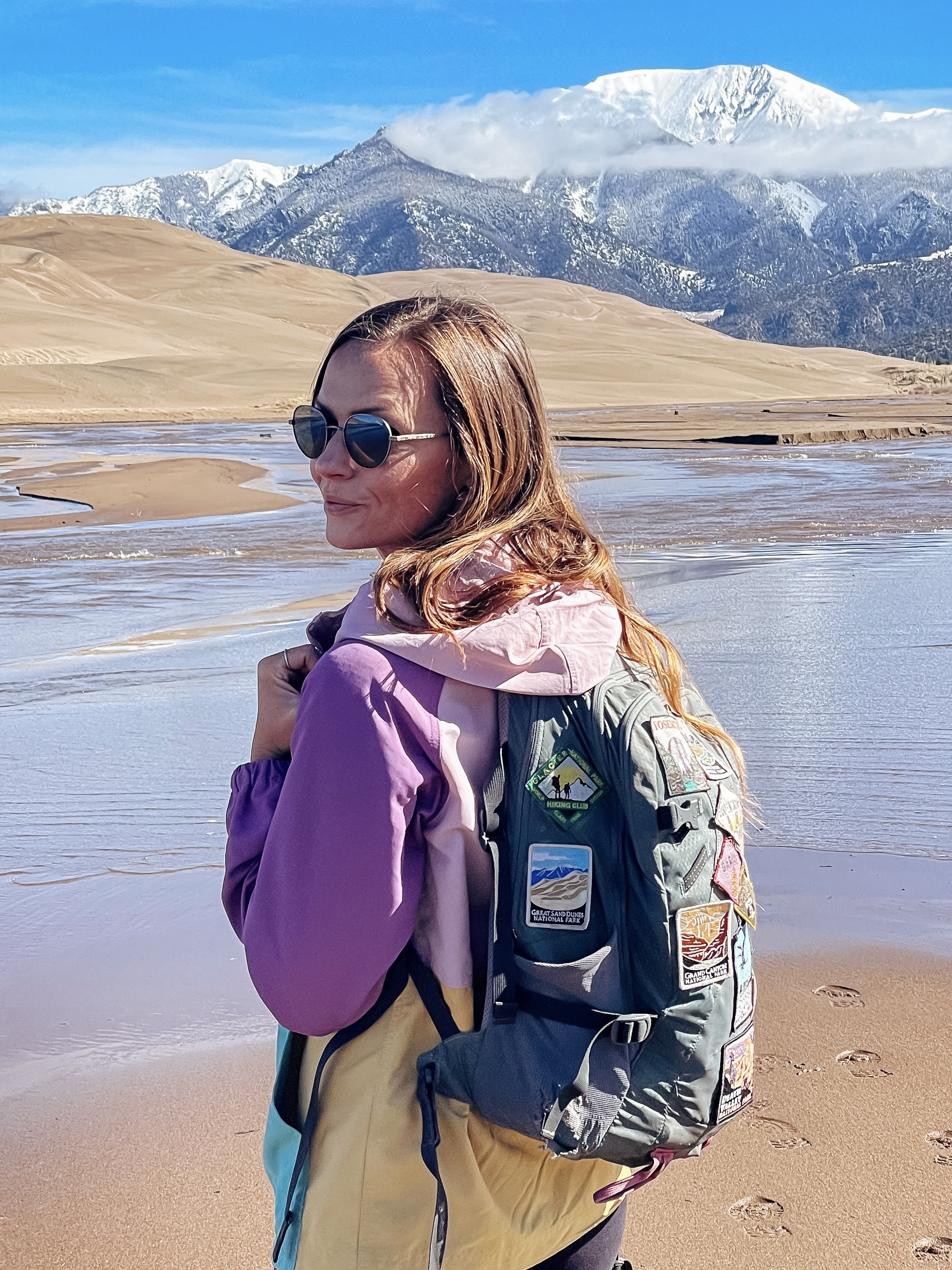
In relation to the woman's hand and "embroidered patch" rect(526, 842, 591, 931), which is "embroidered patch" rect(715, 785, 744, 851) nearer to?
"embroidered patch" rect(526, 842, 591, 931)

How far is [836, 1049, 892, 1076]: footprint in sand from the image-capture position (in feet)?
11.0

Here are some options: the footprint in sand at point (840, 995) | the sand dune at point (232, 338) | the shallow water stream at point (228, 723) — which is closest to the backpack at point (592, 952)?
the shallow water stream at point (228, 723)

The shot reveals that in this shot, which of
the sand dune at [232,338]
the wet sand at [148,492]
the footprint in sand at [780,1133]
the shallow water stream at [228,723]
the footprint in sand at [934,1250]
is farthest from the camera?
the sand dune at [232,338]

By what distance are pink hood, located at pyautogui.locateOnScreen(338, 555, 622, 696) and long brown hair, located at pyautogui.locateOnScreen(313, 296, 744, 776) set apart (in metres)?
0.06

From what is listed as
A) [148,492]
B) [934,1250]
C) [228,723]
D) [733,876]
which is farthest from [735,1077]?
[148,492]

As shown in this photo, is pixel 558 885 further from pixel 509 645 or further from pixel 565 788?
pixel 509 645

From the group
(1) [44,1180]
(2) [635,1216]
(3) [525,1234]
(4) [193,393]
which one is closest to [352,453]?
(3) [525,1234]

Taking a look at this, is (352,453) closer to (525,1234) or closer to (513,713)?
(513,713)

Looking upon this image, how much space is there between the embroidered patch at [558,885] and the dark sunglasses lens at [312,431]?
65 centimetres

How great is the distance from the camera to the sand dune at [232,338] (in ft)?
180

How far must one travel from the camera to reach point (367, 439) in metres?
1.70

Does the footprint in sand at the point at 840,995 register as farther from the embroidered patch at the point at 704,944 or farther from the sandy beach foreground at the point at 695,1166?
the embroidered patch at the point at 704,944

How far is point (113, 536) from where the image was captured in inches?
643

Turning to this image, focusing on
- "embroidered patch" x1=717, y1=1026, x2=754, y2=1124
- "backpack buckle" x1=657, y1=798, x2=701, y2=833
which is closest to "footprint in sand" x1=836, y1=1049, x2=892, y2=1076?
"embroidered patch" x1=717, y1=1026, x2=754, y2=1124
